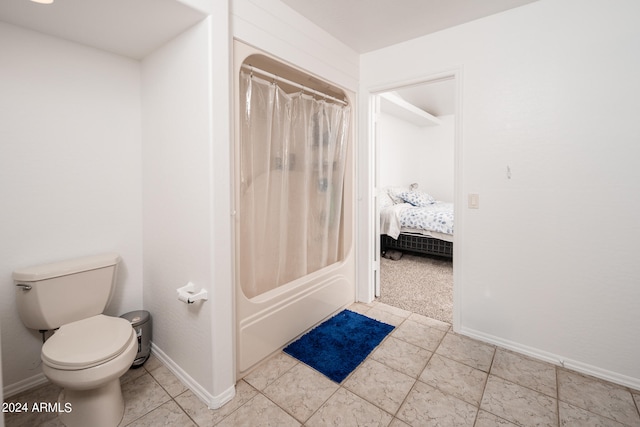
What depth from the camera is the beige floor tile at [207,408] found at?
58.2 inches

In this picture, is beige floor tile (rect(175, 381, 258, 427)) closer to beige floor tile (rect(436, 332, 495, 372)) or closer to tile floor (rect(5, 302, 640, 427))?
tile floor (rect(5, 302, 640, 427))

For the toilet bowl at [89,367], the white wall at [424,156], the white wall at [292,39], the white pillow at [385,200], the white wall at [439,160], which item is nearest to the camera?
the toilet bowl at [89,367]

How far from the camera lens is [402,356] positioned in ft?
6.59

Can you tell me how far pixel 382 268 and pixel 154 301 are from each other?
2767 millimetres

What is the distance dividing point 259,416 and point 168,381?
656 millimetres

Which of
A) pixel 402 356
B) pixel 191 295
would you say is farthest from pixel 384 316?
pixel 191 295

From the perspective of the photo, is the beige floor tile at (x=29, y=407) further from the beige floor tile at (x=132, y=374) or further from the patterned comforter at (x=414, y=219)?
the patterned comforter at (x=414, y=219)

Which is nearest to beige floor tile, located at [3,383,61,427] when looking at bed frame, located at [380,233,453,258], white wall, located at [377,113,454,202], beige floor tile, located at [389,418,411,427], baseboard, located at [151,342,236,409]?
baseboard, located at [151,342,236,409]

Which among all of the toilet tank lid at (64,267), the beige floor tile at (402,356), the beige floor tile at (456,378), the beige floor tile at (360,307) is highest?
the toilet tank lid at (64,267)

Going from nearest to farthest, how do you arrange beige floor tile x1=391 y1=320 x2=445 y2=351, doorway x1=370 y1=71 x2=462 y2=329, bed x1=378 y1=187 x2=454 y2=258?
beige floor tile x1=391 y1=320 x2=445 y2=351
doorway x1=370 y1=71 x2=462 y2=329
bed x1=378 y1=187 x2=454 y2=258

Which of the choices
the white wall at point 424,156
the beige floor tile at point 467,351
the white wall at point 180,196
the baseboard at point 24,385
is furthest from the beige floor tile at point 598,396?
the white wall at point 424,156

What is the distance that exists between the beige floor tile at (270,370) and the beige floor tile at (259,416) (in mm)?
143

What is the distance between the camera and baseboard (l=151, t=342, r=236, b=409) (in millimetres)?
1558

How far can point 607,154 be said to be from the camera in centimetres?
171
